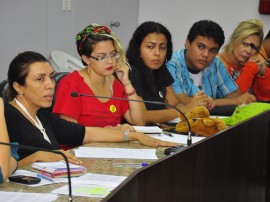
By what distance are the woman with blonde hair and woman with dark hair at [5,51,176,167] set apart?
216 centimetres

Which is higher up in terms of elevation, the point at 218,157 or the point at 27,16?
the point at 27,16

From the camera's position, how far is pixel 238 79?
15.6ft

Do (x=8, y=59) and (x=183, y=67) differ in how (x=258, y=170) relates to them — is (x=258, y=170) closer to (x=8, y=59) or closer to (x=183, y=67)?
(x=183, y=67)

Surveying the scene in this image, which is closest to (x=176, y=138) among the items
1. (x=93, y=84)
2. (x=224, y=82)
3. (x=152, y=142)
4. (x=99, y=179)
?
(x=152, y=142)

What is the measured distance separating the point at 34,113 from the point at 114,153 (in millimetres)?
380

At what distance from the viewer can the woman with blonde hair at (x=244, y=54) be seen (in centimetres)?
470

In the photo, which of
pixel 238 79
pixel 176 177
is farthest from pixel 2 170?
pixel 238 79

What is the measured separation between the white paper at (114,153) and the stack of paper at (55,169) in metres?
0.31

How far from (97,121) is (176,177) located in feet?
4.68

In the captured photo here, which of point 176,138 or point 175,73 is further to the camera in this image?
point 175,73

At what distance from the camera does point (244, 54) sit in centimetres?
467

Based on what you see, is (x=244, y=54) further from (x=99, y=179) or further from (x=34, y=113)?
(x=99, y=179)

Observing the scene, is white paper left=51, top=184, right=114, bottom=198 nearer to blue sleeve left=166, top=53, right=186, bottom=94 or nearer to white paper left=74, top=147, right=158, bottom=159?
white paper left=74, top=147, right=158, bottom=159

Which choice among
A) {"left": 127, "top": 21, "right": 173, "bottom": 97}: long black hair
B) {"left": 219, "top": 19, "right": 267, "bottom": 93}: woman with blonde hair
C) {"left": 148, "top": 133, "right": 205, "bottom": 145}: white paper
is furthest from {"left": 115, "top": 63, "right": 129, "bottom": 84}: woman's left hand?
{"left": 219, "top": 19, "right": 267, "bottom": 93}: woman with blonde hair
